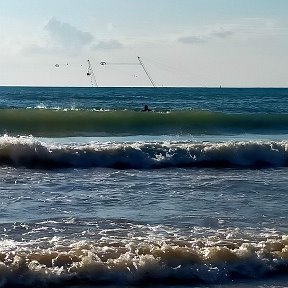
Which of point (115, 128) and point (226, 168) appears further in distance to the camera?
point (115, 128)

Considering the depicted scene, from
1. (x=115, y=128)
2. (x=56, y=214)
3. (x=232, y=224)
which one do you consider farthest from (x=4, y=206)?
(x=115, y=128)

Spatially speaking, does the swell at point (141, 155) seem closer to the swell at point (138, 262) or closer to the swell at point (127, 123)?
the swell at point (127, 123)

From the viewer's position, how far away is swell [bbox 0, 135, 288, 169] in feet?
54.6

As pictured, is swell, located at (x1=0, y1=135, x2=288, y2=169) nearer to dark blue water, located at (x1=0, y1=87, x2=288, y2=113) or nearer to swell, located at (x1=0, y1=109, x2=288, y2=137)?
swell, located at (x1=0, y1=109, x2=288, y2=137)

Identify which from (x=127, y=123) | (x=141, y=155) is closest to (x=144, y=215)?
(x=141, y=155)

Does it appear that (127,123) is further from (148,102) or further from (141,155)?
(148,102)

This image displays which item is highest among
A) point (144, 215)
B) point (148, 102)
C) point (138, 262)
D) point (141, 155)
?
point (148, 102)

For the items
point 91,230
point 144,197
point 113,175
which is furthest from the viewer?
point 113,175

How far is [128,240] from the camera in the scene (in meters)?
8.22

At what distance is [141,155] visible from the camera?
17188mm

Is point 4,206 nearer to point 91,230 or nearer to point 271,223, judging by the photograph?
point 91,230

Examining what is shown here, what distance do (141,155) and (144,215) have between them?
7375 mm

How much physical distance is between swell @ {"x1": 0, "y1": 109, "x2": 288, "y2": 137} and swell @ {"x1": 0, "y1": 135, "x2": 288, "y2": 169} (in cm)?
708

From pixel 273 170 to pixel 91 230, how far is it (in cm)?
877
